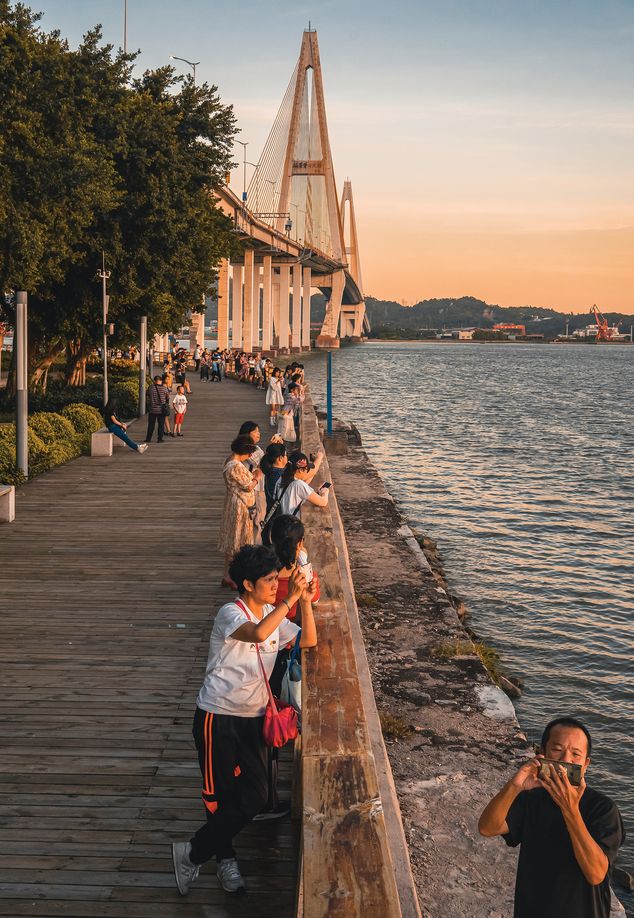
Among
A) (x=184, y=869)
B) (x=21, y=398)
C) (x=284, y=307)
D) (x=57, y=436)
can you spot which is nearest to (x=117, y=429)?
(x=57, y=436)

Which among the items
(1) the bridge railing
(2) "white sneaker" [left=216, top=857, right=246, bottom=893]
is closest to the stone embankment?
(1) the bridge railing

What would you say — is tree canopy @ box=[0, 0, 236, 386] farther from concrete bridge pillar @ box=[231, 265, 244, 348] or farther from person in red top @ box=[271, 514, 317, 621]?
concrete bridge pillar @ box=[231, 265, 244, 348]

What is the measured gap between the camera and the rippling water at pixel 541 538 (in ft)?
37.9

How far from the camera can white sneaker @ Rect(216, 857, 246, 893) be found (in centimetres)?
452

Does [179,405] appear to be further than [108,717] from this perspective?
Yes

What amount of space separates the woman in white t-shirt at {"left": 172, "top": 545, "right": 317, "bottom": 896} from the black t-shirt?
1.50 m

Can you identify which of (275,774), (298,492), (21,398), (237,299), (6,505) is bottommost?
(275,774)

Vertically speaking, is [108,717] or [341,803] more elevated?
[341,803]

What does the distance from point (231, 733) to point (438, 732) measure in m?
4.09

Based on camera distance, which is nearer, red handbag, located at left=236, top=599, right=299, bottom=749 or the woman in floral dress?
red handbag, located at left=236, top=599, right=299, bottom=749

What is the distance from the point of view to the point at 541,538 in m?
20.9

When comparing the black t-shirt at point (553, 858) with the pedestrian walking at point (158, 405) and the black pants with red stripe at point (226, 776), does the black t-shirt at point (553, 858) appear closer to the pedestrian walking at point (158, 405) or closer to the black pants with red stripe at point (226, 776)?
the black pants with red stripe at point (226, 776)

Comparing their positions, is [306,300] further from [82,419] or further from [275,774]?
[275,774]

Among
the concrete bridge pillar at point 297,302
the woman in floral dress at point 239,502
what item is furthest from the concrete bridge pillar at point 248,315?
the woman in floral dress at point 239,502
